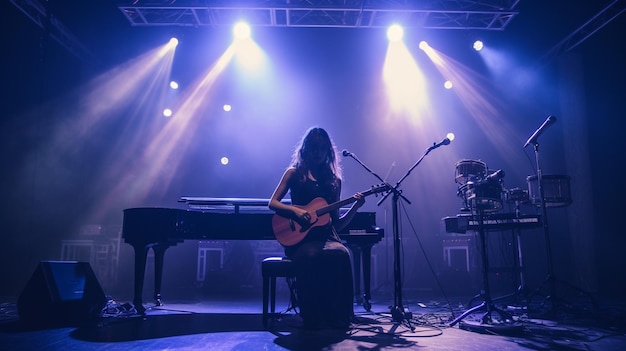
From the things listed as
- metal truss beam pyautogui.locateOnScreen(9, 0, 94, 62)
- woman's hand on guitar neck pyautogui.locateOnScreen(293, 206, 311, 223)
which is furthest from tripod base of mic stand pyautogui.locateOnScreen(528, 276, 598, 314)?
metal truss beam pyautogui.locateOnScreen(9, 0, 94, 62)

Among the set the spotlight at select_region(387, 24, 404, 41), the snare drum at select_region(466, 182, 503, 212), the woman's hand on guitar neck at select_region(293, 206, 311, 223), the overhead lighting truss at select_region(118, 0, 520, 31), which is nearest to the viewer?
the woman's hand on guitar neck at select_region(293, 206, 311, 223)

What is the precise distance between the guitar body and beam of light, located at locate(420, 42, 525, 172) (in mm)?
7944

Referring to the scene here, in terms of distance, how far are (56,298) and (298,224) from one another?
2.66 m

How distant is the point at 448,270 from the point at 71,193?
866cm

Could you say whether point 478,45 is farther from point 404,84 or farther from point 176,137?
point 176,137

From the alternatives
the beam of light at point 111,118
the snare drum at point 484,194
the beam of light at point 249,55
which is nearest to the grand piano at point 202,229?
the snare drum at point 484,194

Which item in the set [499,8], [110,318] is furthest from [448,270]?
[110,318]

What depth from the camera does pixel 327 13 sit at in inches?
328

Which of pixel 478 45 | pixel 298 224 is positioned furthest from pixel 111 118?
pixel 478 45

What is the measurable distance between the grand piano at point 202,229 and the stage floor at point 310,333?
72 centimetres

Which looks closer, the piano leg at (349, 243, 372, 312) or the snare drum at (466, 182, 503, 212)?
the snare drum at (466, 182, 503, 212)

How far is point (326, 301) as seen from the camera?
3.85 meters

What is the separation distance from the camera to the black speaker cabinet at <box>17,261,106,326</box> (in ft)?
13.7

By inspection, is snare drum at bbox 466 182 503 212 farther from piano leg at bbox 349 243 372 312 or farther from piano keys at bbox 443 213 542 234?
piano leg at bbox 349 243 372 312
